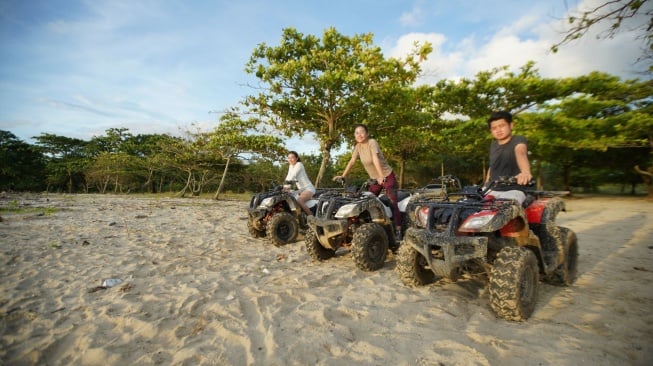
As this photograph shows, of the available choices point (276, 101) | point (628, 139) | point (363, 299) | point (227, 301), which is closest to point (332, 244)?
point (363, 299)

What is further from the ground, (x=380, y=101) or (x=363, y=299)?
(x=380, y=101)

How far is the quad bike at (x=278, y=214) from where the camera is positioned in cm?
668

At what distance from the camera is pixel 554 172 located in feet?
131

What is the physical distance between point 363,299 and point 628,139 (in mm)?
17611

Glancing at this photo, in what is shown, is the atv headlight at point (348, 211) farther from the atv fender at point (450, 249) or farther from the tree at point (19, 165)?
the tree at point (19, 165)

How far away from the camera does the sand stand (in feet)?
7.97

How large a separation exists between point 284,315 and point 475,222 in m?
2.11

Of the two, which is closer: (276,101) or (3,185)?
(276,101)

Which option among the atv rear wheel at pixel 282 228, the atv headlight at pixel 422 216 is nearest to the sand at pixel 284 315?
the atv headlight at pixel 422 216

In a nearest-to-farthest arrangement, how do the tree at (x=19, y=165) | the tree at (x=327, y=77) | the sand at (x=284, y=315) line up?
the sand at (x=284, y=315) → the tree at (x=327, y=77) → the tree at (x=19, y=165)

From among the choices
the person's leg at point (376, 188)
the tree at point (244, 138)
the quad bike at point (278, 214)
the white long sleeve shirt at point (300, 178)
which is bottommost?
the quad bike at point (278, 214)

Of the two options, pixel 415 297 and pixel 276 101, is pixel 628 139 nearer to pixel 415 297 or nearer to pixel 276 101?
pixel 276 101

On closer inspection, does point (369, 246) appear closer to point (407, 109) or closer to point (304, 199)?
point (304, 199)

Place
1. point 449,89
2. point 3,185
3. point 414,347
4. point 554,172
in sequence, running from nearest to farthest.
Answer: point 414,347 → point 449,89 → point 3,185 → point 554,172
